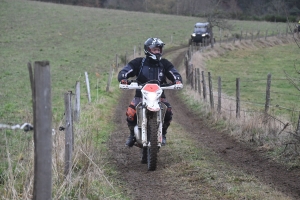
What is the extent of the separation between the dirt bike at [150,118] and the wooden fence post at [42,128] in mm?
3996

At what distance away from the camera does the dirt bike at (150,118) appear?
7.64 meters

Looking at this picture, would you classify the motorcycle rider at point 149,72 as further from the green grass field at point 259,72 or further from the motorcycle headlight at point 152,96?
the green grass field at point 259,72

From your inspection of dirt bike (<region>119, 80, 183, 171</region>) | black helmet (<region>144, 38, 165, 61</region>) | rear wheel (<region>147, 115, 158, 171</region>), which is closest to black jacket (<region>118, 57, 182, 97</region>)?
black helmet (<region>144, 38, 165, 61</region>)

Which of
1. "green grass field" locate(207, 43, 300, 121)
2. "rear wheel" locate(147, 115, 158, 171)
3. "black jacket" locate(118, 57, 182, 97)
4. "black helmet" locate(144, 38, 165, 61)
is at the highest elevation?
"black helmet" locate(144, 38, 165, 61)

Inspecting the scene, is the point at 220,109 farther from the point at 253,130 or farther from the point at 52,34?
the point at 52,34

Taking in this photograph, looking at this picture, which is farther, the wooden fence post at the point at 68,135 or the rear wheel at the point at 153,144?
the rear wheel at the point at 153,144

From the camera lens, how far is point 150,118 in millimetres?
7754

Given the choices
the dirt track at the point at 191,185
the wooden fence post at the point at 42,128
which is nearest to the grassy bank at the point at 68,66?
the dirt track at the point at 191,185

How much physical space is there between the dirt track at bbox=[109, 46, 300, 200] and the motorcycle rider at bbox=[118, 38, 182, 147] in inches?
24.8

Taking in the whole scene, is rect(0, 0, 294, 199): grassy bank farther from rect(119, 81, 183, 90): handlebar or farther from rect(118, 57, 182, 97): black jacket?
rect(118, 57, 182, 97): black jacket

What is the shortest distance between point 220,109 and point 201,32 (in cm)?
3157

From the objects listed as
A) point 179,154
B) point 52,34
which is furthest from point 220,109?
point 52,34

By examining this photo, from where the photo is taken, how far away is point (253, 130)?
1044 cm

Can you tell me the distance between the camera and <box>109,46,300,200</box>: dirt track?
660 cm
